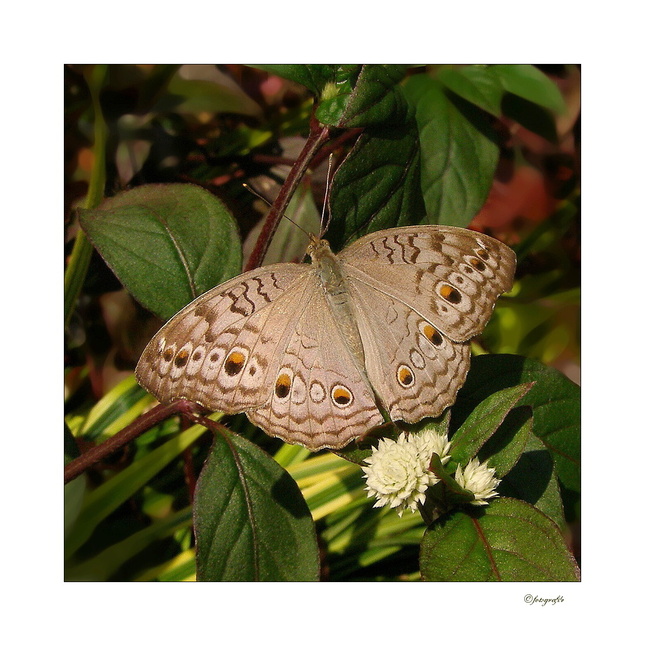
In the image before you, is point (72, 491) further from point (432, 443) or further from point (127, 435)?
point (432, 443)

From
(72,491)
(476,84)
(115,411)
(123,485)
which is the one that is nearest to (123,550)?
(123,485)

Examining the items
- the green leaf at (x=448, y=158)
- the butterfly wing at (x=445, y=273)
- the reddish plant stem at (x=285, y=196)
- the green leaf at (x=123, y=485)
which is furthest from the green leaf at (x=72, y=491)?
the green leaf at (x=448, y=158)

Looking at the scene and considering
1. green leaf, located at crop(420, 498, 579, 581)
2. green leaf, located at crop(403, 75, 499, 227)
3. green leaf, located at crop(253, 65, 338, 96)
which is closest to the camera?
green leaf, located at crop(420, 498, 579, 581)

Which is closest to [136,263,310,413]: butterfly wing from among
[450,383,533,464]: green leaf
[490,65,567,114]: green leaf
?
[450,383,533,464]: green leaf

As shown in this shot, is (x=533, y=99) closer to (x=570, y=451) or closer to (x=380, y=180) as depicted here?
(x=380, y=180)

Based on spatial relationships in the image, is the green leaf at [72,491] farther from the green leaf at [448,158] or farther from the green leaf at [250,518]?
the green leaf at [448,158]

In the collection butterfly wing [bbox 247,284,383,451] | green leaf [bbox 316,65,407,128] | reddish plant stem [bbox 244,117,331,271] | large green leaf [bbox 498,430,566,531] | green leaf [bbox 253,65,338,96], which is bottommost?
large green leaf [bbox 498,430,566,531]

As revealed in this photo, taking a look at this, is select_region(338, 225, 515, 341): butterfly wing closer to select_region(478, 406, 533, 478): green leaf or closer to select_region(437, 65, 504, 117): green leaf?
select_region(478, 406, 533, 478): green leaf
